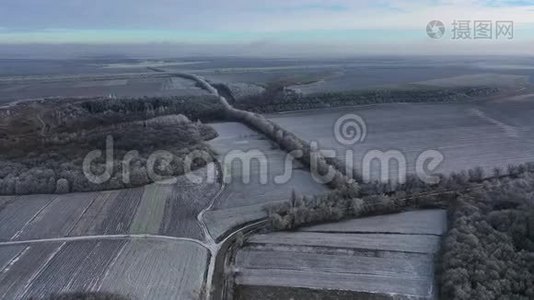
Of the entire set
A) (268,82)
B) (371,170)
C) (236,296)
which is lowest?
(236,296)

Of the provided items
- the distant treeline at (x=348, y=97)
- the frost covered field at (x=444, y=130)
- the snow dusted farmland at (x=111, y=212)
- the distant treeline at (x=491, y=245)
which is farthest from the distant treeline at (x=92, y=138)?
the distant treeline at (x=491, y=245)

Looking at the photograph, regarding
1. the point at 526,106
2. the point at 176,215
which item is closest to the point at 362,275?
the point at 176,215

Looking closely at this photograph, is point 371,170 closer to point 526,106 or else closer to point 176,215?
point 176,215

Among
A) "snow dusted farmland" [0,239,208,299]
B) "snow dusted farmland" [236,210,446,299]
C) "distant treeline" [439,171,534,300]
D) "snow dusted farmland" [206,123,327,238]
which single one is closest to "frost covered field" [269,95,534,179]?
"snow dusted farmland" [206,123,327,238]

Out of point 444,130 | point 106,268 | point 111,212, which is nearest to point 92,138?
point 111,212

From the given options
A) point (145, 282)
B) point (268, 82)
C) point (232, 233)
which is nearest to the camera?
point (145, 282)

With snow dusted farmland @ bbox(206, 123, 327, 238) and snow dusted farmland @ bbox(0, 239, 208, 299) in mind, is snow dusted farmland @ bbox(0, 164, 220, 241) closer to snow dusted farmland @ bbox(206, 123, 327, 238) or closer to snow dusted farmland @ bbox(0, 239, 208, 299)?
snow dusted farmland @ bbox(206, 123, 327, 238)

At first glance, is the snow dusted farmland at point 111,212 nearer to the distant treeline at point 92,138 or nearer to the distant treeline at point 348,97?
the distant treeline at point 92,138
